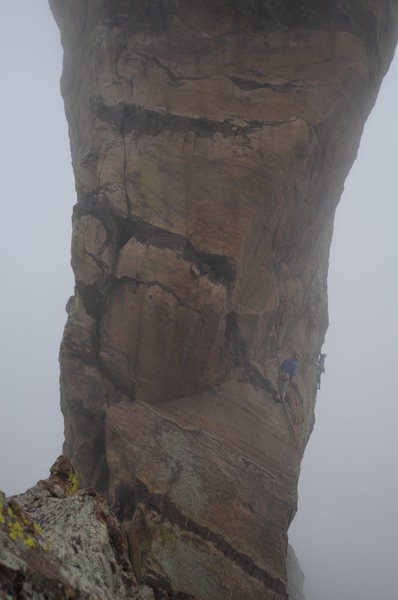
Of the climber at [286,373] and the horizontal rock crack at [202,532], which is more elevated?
the climber at [286,373]

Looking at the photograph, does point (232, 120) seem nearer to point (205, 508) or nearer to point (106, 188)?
point (106, 188)

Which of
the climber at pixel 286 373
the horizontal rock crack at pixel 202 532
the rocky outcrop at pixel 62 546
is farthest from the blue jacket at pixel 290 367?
the rocky outcrop at pixel 62 546

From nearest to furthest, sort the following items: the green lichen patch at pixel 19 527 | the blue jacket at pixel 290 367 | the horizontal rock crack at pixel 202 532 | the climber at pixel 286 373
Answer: the green lichen patch at pixel 19 527
the horizontal rock crack at pixel 202 532
the climber at pixel 286 373
the blue jacket at pixel 290 367

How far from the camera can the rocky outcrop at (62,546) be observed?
5.92 m

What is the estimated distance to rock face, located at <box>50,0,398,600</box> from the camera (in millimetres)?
14641

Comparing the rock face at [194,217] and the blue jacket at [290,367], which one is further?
the blue jacket at [290,367]

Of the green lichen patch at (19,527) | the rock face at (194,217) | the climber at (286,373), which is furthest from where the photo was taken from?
the climber at (286,373)

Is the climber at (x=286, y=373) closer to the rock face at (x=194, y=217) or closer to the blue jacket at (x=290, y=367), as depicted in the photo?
the blue jacket at (x=290, y=367)

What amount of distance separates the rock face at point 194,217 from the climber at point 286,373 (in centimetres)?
165

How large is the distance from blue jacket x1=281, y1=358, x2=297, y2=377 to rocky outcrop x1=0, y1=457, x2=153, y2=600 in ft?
33.9

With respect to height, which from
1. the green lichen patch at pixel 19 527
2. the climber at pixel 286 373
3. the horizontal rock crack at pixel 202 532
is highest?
the climber at pixel 286 373

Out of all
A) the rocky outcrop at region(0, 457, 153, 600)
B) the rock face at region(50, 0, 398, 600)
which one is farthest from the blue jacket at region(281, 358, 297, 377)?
the rocky outcrop at region(0, 457, 153, 600)

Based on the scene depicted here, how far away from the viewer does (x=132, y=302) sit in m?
15.4

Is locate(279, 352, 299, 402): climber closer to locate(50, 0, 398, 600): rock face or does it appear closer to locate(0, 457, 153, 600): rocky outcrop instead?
locate(50, 0, 398, 600): rock face
